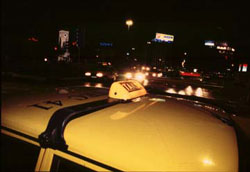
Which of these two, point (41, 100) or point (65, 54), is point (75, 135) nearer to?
point (41, 100)

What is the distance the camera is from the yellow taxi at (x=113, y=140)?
1146 millimetres

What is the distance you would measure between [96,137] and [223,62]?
4087 inches

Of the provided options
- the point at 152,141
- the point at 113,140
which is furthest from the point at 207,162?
the point at 113,140

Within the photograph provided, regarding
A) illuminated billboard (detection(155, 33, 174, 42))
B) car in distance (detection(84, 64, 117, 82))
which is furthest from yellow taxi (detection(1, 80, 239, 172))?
illuminated billboard (detection(155, 33, 174, 42))

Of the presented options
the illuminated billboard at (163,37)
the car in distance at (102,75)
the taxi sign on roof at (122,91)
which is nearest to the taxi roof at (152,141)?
the taxi sign on roof at (122,91)

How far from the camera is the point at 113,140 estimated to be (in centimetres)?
130

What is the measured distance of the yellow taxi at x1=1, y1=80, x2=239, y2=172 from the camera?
1.15 metres

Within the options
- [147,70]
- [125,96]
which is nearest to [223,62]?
[147,70]

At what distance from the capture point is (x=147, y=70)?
31.0 meters

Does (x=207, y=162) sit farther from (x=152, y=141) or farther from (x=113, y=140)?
(x=113, y=140)

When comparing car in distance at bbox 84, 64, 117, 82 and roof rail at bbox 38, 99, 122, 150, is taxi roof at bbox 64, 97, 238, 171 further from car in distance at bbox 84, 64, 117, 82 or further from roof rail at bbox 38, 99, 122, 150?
car in distance at bbox 84, 64, 117, 82

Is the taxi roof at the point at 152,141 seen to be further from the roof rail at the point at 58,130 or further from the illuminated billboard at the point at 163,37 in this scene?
the illuminated billboard at the point at 163,37

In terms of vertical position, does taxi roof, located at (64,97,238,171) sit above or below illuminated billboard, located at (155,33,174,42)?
below

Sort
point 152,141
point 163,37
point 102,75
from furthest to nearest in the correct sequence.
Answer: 1. point 163,37
2. point 102,75
3. point 152,141
